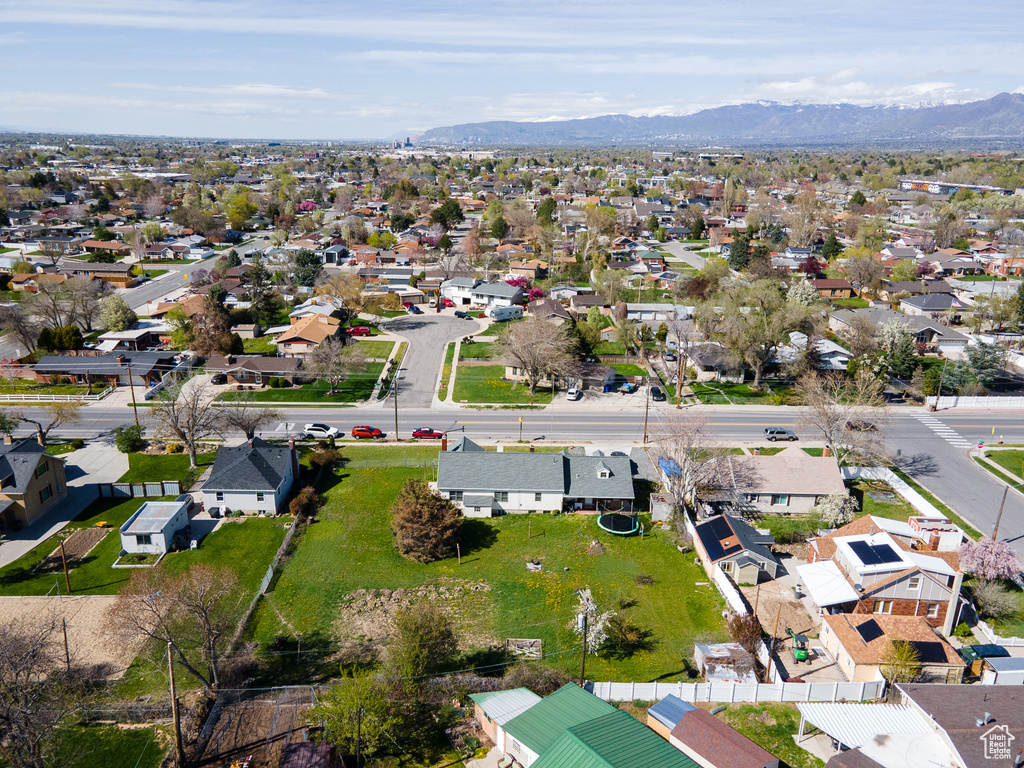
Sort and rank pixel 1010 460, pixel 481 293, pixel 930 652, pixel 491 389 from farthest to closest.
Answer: pixel 481 293 < pixel 491 389 < pixel 1010 460 < pixel 930 652

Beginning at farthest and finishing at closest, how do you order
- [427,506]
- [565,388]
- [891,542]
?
[565,388] < [427,506] < [891,542]

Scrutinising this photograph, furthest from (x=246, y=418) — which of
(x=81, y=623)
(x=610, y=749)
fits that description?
(x=610, y=749)

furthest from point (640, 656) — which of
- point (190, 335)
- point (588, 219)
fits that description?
point (588, 219)

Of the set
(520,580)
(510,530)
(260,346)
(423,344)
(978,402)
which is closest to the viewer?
(520,580)

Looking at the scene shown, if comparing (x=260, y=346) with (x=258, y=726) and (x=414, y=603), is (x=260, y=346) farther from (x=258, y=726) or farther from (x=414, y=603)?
(x=258, y=726)

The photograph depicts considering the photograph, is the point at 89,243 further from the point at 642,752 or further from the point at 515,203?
the point at 642,752

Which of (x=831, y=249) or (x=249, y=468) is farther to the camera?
(x=831, y=249)

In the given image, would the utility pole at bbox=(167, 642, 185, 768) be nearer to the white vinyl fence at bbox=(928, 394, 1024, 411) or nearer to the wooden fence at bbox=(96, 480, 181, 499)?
the wooden fence at bbox=(96, 480, 181, 499)
